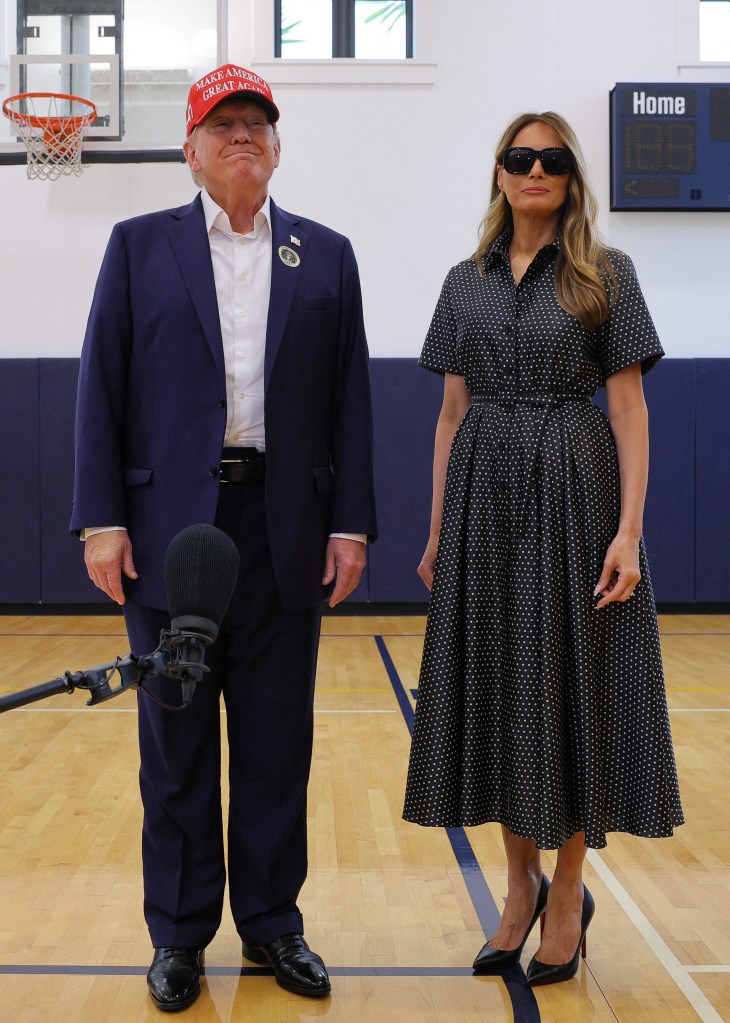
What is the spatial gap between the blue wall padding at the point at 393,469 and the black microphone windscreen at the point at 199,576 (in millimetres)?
5638

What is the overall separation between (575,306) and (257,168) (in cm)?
63

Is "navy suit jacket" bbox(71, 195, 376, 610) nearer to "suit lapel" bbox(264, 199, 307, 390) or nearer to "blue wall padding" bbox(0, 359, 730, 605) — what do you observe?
"suit lapel" bbox(264, 199, 307, 390)

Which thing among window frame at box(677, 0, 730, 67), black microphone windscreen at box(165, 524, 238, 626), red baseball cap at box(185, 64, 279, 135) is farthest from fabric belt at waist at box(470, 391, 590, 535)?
window frame at box(677, 0, 730, 67)

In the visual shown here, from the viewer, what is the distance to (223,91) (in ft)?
6.16

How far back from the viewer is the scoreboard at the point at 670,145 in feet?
22.0

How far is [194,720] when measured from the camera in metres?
1.99

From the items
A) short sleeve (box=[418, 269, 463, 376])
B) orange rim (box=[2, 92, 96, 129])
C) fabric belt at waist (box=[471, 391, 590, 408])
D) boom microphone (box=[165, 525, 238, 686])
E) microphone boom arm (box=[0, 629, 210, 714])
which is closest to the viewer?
microphone boom arm (box=[0, 629, 210, 714])

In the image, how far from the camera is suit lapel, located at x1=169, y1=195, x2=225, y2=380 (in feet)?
6.29

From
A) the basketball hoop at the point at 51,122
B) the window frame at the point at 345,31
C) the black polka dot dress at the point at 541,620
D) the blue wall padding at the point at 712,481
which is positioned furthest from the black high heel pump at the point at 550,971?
the window frame at the point at 345,31

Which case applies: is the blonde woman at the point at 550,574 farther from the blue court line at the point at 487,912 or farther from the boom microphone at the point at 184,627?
the boom microphone at the point at 184,627

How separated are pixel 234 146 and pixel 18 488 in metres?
5.31

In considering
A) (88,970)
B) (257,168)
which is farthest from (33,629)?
(257,168)

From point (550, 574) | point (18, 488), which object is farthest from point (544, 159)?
point (18, 488)

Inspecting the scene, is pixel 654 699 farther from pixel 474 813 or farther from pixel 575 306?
pixel 575 306
